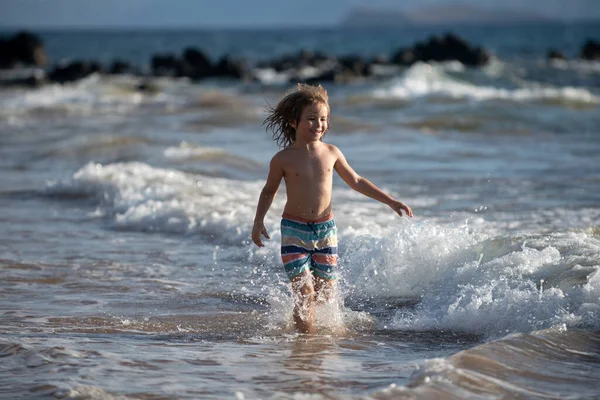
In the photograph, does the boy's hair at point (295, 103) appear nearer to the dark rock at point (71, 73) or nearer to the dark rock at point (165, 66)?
the dark rock at point (71, 73)

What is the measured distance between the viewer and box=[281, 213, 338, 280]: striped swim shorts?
211 inches

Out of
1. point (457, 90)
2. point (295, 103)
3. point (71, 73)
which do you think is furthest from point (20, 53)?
point (295, 103)

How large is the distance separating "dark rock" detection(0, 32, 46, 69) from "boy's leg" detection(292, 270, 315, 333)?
4677 cm

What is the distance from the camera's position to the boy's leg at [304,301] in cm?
539

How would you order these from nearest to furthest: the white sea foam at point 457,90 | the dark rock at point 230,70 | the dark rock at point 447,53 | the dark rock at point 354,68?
the white sea foam at point 457,90
the dark rock at point 354,68
the dark rock at point 230,70
the dark rock at point 447,53

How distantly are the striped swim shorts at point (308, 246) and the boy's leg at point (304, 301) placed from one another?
0.04m

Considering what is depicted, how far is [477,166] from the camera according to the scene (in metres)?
12.9

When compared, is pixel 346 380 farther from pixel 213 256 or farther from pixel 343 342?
pixel 213 256

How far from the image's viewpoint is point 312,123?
538cm

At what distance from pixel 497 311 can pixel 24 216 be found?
19.5 feet

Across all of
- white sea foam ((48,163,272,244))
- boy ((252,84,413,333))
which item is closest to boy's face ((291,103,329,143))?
boy ((252,84,413,333))

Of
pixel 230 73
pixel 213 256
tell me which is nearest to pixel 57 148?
pixel 213 256

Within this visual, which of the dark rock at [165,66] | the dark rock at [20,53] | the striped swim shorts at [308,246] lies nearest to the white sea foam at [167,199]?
the striped swim shorts at [308,246]

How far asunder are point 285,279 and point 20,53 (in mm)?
46707
